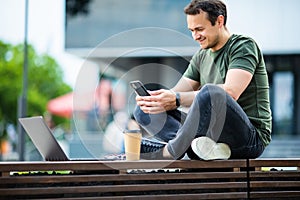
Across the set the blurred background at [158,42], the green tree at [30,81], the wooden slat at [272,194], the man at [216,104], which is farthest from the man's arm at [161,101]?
the green tree at [30,81]

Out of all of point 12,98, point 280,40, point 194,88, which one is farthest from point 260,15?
point 12,98

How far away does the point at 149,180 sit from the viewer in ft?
7.94

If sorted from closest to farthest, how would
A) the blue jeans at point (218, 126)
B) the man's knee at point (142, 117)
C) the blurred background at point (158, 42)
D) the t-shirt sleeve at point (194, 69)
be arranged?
the blue jeans at point (218, 126), the man's knee at point (142, 117), the t-shirt sleeve at point (194, 69), the blurred background at point (158, 42)

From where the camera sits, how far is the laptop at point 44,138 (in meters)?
2.54

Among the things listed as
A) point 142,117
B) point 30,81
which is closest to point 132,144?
point 142,117

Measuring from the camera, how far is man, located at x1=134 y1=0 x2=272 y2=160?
2.45 m

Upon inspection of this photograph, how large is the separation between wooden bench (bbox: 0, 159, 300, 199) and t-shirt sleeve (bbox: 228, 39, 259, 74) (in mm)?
434

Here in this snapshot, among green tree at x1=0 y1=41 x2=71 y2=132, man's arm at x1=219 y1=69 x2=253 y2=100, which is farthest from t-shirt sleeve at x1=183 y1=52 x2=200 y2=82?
green tree at x1=0 y1=41 x2=71 y2=132

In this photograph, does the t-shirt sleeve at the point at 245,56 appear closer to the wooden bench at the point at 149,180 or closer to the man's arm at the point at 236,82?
the man's arm at the point at 236,82

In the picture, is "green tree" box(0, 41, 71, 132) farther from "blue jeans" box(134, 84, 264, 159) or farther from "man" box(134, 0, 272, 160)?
"blue jeans" box(134, 84, 264, 159)

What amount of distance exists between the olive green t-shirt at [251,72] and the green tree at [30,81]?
3132cm

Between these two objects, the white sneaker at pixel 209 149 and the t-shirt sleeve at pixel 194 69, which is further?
the t-shirt sleeve at pixel 194 69

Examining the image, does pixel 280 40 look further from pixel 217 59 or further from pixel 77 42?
pixel 217 59

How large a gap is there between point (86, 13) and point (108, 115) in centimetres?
224
